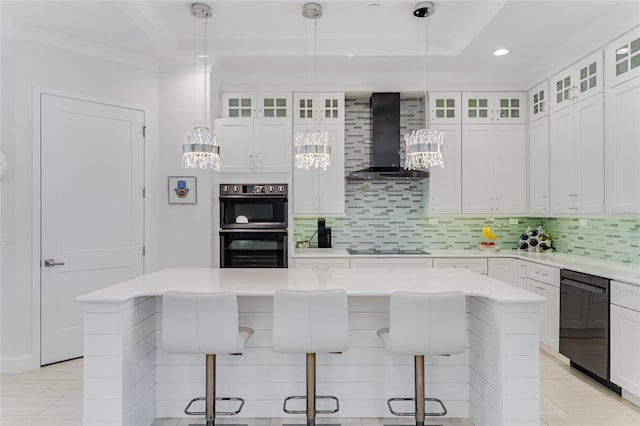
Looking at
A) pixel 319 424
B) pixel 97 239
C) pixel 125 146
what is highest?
pixel 125 146

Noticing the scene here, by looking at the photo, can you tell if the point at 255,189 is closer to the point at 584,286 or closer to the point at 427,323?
the point at 427,323

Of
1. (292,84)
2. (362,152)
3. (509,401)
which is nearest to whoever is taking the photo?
(509,401)

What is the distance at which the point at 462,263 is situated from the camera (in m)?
4.47

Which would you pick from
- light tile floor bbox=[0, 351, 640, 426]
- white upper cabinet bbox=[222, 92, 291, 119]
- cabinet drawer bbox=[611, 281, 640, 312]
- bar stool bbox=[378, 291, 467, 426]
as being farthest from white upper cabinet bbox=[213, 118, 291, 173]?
cabinet drawer bbox=[611, 281, 640, 312]

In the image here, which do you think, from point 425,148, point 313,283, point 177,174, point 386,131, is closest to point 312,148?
point 425,148

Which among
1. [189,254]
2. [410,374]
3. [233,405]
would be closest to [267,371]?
[233,405]

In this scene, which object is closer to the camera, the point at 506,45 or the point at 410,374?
the point at 410,374

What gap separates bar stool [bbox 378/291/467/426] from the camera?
85.7 inches

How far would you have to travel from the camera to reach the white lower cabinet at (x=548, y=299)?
3.70 m

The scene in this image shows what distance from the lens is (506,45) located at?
383 centimetres

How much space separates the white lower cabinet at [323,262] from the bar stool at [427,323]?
88.5 inches

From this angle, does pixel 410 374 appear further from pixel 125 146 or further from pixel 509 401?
pixel 125 146

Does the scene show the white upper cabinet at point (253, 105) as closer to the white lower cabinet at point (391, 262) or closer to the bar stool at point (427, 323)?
the white lower cabinet at point (391, 262)

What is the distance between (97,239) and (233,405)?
222cm
